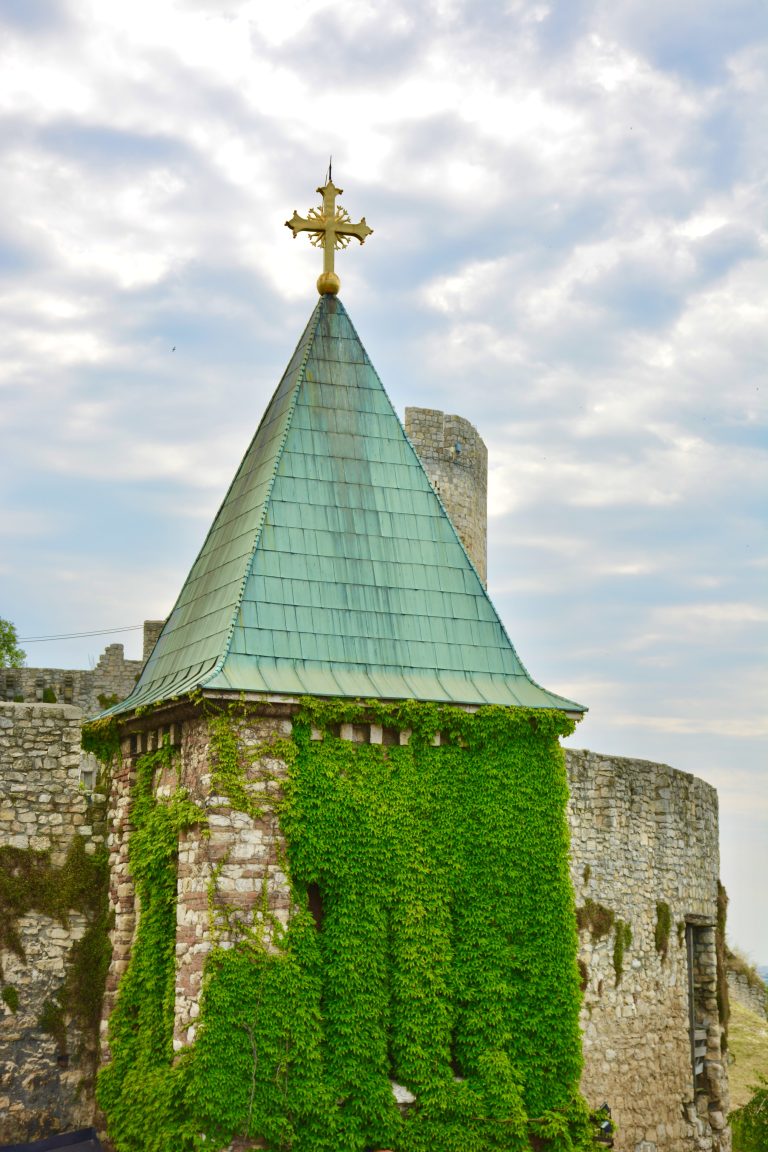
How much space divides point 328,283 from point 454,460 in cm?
1399

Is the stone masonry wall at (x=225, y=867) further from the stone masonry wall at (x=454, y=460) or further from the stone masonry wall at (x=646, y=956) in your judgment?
the stone masonry wall at (x=454, y=460)

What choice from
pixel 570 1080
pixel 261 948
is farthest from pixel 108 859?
pixel 570 1080

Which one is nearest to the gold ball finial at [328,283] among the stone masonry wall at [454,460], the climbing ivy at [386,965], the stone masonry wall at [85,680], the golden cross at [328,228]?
the golden cross at [328,228]

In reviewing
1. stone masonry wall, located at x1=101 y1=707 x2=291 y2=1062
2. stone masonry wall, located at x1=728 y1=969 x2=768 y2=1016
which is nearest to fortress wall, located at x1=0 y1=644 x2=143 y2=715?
stone masonry wall, located at x1=728 y1=969 x2=768 y2=1016

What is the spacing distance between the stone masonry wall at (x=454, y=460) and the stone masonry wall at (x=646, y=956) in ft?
30.7

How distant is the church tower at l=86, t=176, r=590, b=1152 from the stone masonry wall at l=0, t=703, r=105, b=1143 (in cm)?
41

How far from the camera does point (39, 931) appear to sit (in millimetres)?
12336

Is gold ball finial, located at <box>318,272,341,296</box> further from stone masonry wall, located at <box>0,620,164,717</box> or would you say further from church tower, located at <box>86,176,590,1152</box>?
stone masonry wall, located at <box>0,620,164,717</box>

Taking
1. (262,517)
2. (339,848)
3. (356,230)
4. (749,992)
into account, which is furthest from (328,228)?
(749,992)

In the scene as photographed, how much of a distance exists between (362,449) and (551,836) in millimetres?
3877

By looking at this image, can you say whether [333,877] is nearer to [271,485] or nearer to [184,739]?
[184,739]

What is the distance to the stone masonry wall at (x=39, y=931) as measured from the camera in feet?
39.3

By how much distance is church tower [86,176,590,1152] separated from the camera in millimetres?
10258

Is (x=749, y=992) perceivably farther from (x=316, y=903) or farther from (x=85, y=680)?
(x=316, y=903)
